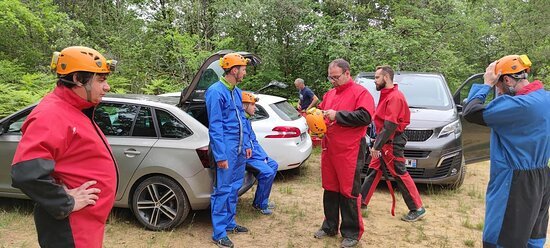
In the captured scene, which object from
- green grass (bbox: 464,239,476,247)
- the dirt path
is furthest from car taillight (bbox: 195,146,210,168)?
green grass (bbox: 464,239,476,247)

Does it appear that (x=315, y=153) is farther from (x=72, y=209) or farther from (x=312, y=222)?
(x=72, y=209)

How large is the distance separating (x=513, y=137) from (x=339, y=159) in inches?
69.3

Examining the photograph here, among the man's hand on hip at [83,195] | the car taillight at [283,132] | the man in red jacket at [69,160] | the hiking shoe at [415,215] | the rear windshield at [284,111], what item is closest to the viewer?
the man in red jacket at [69,160]

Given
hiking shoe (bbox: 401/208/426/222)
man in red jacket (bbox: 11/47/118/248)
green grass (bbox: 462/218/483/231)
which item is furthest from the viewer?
hiking shoe (bbox: 401/208/426/222)

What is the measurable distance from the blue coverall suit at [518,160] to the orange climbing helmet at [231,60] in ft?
7.73

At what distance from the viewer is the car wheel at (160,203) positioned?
462cm

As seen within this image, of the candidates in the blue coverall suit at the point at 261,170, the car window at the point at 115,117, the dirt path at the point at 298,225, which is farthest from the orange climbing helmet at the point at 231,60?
the dirt path at the point at 298,225

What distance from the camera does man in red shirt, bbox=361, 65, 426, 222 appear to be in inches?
198

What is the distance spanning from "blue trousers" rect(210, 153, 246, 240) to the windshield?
3.33 m

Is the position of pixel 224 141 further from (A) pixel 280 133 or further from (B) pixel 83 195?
(A) pixel 280 133

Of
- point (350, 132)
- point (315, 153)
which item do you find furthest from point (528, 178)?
point (315, 153)

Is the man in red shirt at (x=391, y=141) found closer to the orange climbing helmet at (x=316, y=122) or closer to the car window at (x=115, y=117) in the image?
the orange climbing helmet at (x=316, y=122)

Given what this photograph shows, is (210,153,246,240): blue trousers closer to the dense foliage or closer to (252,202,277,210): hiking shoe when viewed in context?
(252,202,277,210): hiking shoe

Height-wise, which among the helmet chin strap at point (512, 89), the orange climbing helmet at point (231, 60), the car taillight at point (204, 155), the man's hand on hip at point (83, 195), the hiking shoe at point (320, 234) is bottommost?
the hiking shoe at point (320, 234)
